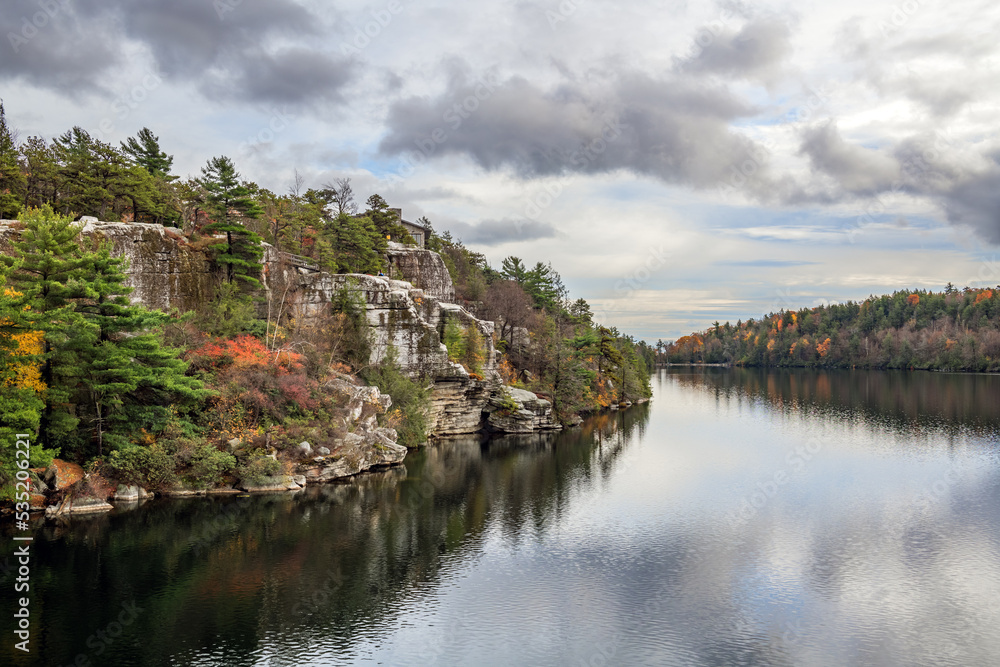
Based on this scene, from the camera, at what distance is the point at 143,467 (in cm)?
3103

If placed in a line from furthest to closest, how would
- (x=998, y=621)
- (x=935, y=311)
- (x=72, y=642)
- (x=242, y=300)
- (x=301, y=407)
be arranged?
(x=935, y=311)
(x=242, y=300)
(x=301, y=407)
(x=998, y=621)
(x=72, y=642)

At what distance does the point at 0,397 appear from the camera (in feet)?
85.6

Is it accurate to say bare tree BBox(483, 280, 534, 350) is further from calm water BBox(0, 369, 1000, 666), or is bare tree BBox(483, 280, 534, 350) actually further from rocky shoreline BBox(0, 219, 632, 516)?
calm water BBox(0, 369, 1000, 666)

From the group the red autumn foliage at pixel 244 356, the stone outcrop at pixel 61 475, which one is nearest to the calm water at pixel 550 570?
the stone outcrop at pixel 61 475

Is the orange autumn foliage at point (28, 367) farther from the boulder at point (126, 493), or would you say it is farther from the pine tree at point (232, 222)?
the pine tree at point (232, 222)

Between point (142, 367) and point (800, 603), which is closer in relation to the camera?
point (800, 603)

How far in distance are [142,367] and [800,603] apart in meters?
29.7

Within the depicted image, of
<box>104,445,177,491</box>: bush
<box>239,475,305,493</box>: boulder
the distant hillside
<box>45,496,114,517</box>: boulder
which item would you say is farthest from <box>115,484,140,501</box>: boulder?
the distant hillside

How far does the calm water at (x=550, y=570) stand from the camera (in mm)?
17984

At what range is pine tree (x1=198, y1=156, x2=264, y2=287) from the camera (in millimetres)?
40875

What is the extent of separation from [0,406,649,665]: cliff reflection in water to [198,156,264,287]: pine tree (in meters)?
17.2

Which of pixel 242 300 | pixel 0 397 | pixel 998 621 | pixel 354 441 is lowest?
pixel 998 621

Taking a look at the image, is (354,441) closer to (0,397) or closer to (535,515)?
(535,515)

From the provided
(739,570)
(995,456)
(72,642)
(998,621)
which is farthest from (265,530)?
(995,456)
